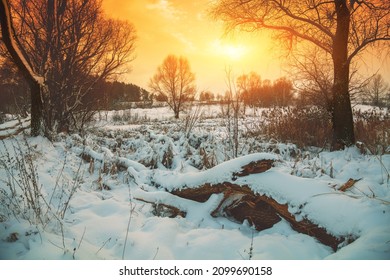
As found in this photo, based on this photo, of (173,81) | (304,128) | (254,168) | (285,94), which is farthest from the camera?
(173,81)

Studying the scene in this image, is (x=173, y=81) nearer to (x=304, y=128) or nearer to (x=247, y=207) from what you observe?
(x=304, y=128)

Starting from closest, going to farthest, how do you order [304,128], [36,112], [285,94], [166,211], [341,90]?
[166,211] < [36,112] < [341,90] < [304,128] < [285,94]

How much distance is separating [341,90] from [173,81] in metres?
27.7

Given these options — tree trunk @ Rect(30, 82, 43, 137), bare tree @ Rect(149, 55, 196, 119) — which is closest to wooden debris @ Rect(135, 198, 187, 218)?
tree trunk @ Rect(30, 82, 43, 137)

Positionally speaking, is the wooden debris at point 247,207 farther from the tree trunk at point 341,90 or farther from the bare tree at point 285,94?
the bare tree at point 285,94

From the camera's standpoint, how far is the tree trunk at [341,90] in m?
5.89

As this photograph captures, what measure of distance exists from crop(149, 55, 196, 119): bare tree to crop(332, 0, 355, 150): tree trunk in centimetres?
2603

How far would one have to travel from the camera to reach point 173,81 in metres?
32.4

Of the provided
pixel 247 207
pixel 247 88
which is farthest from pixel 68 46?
pixel 247 207

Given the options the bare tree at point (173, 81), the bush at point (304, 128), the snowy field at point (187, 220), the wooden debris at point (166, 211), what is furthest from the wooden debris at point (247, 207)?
the bare tree at point (173, 81)

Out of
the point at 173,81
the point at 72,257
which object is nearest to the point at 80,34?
the point at 72,257

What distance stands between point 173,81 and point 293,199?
102 feet

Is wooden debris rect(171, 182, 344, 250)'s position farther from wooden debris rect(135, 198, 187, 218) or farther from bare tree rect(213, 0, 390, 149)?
bare tree rect(213, 0, 390, 149)

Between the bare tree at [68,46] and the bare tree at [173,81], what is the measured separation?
812 inches
